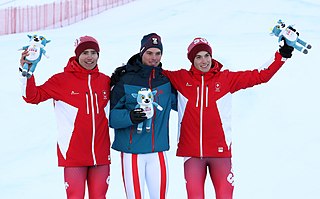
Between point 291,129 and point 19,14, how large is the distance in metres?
7.15

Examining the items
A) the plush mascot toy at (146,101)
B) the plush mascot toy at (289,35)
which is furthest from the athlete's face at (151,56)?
the plush mascot toy at (289,35)

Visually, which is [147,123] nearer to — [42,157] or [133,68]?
[133,68]

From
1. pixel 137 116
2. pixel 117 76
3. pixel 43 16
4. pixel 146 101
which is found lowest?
pixel 137 116

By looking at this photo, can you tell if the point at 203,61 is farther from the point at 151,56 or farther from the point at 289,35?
the point at 289,35

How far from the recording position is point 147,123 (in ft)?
14.6

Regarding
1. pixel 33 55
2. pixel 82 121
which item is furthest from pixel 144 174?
pixel 33 55

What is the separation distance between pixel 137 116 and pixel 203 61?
2.38 ft

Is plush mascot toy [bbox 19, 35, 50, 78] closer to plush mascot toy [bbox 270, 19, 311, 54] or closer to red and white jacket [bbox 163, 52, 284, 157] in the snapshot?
red and white jacket [bbox 163, 52, 284, 157]

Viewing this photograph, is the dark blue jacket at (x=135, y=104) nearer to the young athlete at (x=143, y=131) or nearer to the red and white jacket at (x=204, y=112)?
the young athlete at (x=143, y=131)

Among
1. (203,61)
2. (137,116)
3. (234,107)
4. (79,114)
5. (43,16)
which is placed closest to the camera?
(137,116)

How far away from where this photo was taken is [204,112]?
457cm

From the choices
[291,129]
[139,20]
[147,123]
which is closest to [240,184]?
[291,129]

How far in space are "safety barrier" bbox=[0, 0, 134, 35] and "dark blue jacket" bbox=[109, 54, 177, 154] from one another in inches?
317

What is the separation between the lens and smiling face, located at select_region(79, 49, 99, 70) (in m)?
4.52
